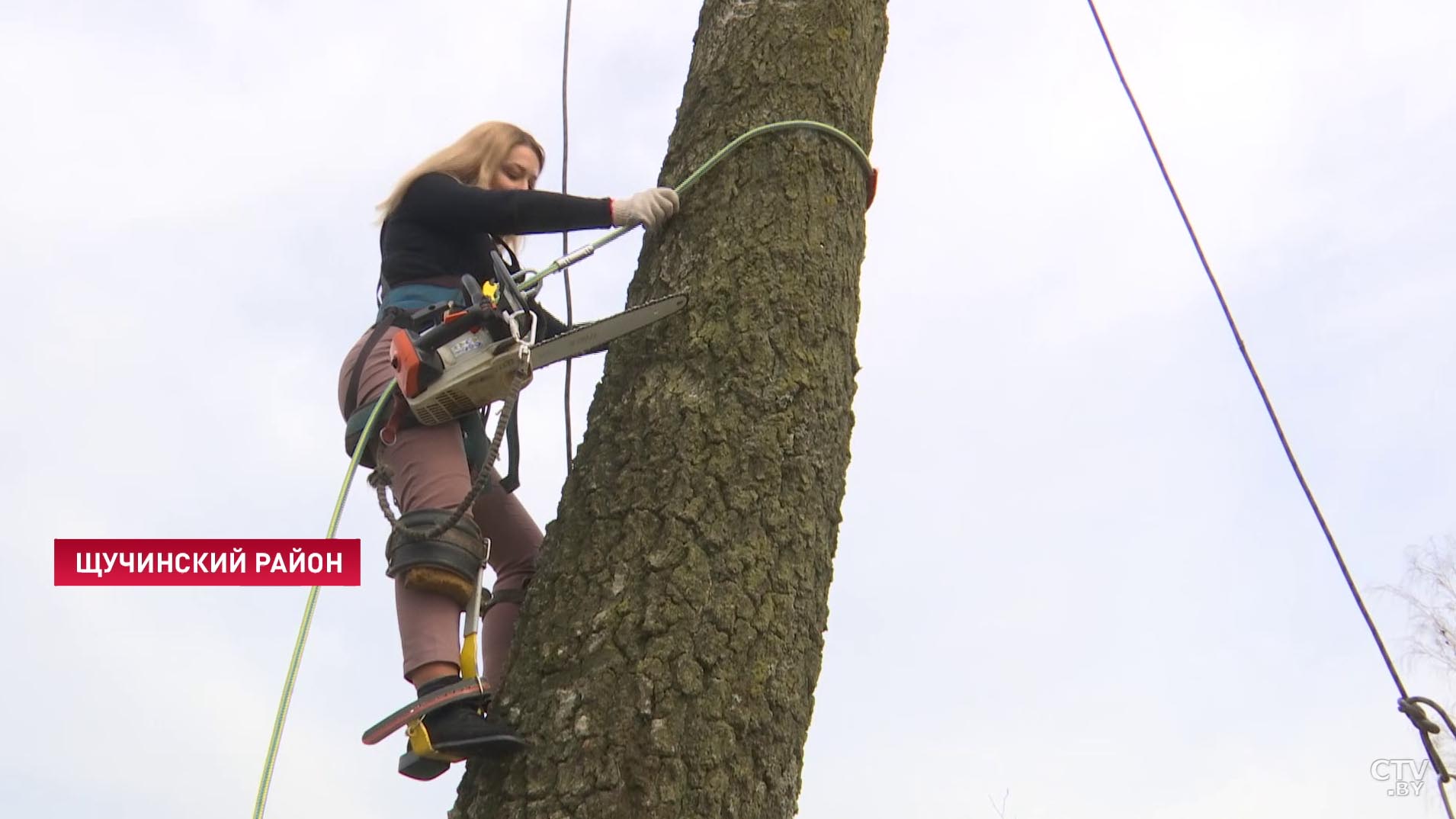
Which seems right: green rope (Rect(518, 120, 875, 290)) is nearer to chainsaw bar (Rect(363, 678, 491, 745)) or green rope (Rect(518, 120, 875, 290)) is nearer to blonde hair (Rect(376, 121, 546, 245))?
blonde hair (Rect(376, 121, 546, 245))

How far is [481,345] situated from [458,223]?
340 millimetres

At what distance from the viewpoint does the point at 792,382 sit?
2.02 m

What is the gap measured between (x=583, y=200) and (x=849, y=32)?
0.70 m

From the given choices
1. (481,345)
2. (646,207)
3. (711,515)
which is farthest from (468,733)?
(646,207)

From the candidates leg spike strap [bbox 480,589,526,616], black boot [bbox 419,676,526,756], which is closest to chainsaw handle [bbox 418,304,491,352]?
leg spike strap [bbox 480,589,526,616]

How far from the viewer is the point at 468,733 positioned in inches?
68.3

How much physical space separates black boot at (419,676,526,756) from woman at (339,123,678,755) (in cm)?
4

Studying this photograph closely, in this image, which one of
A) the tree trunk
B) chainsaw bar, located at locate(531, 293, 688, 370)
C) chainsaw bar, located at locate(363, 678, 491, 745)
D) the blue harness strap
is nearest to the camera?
the tree trunk

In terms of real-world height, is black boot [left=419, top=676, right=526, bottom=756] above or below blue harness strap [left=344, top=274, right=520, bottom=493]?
below

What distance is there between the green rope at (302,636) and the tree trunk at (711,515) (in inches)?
11.1

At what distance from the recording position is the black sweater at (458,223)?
7.38ft

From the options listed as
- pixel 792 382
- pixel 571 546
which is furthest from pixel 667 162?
pixel 571 546

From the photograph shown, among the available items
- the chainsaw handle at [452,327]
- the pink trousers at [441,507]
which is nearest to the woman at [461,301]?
the pink trousers at [441,507]

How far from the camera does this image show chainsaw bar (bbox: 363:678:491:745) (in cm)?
183
